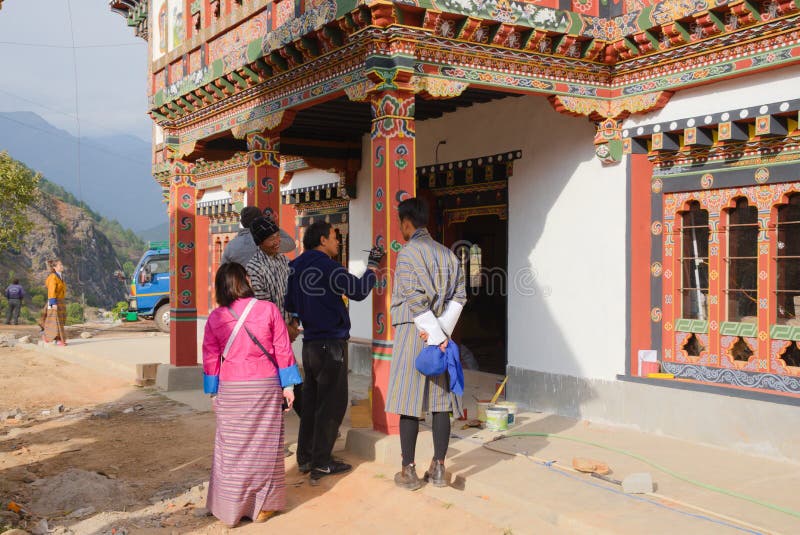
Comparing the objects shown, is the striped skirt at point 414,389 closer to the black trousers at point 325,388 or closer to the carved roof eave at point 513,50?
the black trousers at point 325,388

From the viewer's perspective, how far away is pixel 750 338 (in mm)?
6844

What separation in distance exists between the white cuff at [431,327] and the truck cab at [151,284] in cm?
1727

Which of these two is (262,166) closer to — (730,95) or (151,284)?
(730,95)

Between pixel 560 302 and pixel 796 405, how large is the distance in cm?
273

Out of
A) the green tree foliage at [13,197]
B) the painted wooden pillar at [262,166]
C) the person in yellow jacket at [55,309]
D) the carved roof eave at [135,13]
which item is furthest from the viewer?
the green tree foliage at [13,197]

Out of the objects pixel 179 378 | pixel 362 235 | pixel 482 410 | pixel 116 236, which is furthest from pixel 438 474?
pixel 116 236

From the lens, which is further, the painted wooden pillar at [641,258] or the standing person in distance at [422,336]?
the painted wooden pillar at [641,258]

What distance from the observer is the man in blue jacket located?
19.4 feet

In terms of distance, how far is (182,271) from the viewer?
10773 millimetres

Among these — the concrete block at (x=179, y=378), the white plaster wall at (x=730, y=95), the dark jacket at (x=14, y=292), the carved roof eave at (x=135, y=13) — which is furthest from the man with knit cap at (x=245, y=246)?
the dark jacket at (x=14, y=292)

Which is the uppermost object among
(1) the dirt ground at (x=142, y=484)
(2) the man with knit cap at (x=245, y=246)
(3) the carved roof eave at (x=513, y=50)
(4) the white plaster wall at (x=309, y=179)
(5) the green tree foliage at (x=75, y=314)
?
(3) the carved roof eave at (x=513, y=50)

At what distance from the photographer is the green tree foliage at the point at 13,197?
1043 inches

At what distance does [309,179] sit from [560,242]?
5.85m

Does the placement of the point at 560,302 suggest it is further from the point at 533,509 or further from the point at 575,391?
the point at 533,509
